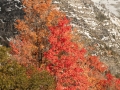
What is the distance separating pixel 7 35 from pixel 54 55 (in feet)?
492

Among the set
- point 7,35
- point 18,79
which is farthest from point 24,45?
point 7,35

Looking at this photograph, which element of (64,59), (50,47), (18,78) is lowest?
(64,59)

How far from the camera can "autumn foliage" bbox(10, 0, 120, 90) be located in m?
32.2

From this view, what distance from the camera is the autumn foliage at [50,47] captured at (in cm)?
3216

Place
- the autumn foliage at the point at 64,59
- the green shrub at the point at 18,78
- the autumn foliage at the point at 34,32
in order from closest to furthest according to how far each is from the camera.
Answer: the green shrub at the point at 18,78 < the autumn foliage at the point at 64,59 < the autumn foliage at the point at 34,32

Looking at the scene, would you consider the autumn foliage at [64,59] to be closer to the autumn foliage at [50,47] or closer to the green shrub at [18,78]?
the autumn foliage at [50,47]

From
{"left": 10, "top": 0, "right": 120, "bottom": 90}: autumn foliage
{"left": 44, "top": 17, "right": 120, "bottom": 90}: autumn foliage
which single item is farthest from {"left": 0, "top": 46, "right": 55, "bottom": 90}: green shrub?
{"left": 44, "top": 17, "right": 120, "bottom": 90}: autumn foliage

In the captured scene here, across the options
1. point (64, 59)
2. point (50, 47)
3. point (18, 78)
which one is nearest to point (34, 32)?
point (50, 47)

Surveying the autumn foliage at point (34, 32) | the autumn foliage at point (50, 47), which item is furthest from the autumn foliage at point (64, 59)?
the autumn foliage at point (34, 32)

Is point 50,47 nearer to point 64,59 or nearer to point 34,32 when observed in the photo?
point 64,59

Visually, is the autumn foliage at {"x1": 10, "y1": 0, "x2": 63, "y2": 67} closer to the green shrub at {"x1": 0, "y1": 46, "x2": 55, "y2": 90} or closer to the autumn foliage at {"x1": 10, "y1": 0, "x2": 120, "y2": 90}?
the autumn foliage at {"x1": 10, "y1": 0, "x2": 120, "y2": 90}

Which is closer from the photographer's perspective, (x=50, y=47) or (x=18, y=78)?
(x=18, y=78)

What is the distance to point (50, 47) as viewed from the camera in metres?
33.5

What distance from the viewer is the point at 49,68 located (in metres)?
32.2
